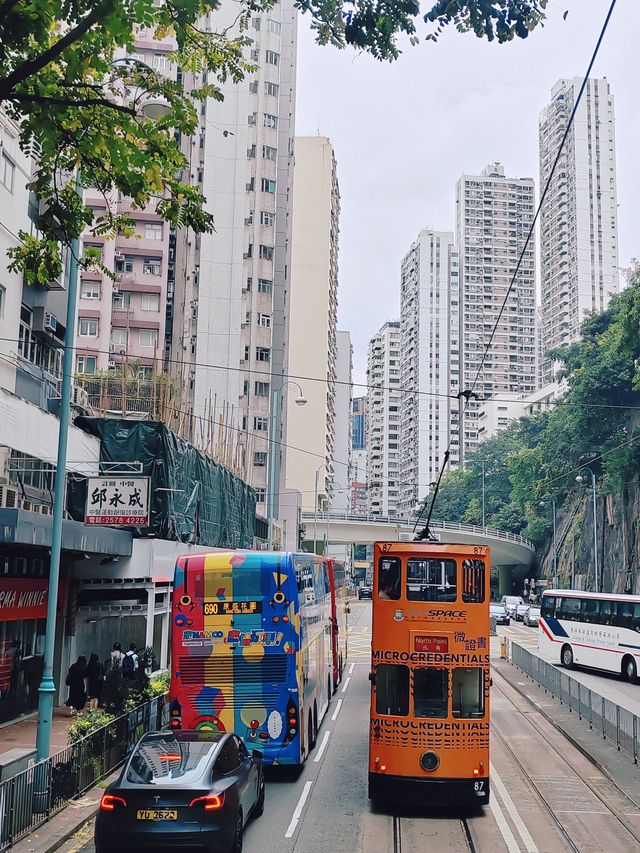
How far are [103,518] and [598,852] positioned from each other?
13.6 metres

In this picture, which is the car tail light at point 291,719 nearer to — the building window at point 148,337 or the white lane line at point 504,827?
the white lane line at point 504,827

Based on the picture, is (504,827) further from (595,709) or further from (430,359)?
(430,359)

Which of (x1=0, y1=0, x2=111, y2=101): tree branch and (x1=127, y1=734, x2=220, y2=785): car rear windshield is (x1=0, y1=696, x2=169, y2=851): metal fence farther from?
(x1=0, y1=0, x2=111, y2=101): tree branch

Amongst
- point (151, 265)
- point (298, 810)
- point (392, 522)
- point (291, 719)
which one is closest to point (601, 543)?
point (392, 522)

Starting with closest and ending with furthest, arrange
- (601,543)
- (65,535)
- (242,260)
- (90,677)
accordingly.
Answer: (65,535)
(90,677)
(242,260)
(601,543)

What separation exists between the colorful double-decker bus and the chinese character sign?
583 centimetres

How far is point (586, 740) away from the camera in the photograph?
63.3 ft

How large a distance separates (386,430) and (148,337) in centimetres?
12543

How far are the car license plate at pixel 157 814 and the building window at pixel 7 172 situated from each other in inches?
651

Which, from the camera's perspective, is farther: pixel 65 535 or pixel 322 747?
pixel 322 747

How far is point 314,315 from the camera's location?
312 ft

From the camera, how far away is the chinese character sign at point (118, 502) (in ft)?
69.4

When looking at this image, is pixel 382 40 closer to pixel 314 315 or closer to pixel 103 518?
pixel 103 518

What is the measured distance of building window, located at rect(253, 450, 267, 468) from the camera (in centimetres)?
7275
